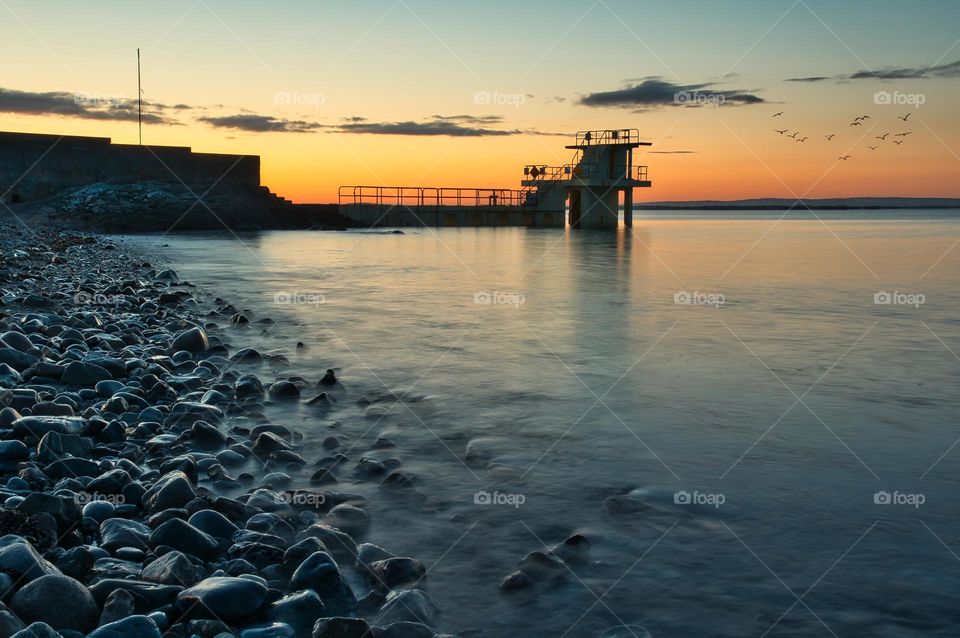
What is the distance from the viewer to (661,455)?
5.41 metres

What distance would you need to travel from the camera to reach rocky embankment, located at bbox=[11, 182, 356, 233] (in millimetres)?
47125

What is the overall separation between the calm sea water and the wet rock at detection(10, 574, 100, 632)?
4.20 ft

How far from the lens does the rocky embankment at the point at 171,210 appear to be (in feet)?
155

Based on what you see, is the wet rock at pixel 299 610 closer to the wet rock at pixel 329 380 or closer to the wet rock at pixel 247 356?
the wet rock at pixel 329 380

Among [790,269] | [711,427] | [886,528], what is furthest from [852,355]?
[790,269]

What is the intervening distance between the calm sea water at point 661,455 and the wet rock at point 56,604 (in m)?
1.28

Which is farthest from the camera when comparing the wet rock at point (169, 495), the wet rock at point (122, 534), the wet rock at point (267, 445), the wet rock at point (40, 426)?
the wet rock at point (267, 445)

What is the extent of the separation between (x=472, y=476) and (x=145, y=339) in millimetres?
5457

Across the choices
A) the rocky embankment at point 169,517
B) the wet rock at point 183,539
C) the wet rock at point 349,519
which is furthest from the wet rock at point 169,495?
the wet rock at point 349,519

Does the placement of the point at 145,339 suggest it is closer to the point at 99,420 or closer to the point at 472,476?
the point at 99,420

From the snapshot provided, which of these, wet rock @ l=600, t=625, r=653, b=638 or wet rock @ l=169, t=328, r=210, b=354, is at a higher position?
wet rock @ l=169, t=328, r=210, b=354

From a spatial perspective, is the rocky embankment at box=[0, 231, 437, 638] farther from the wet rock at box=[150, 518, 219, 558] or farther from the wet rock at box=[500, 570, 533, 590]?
the wet rock at box=[500, 570, 533, 590]

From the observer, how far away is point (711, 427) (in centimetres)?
614

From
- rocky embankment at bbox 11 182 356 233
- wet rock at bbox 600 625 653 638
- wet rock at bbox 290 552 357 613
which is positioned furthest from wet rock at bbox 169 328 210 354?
rocky embankment at bbox 11 182 356 233
